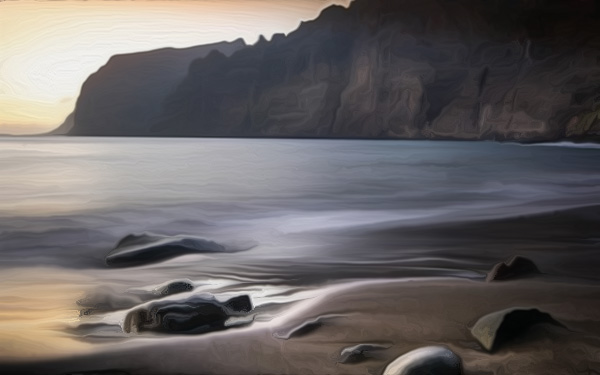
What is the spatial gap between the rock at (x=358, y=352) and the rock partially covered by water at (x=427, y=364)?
0.18m

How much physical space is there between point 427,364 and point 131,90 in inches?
516

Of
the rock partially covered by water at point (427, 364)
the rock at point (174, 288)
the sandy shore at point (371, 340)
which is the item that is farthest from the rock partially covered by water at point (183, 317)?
the rock partially covered by water at point (427, 364)

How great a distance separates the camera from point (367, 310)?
8.75 feet

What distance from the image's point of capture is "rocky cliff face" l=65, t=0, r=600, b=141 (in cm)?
1246

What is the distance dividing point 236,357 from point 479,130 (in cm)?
2125

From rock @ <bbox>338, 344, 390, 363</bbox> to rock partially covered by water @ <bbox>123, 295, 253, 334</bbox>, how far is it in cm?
49

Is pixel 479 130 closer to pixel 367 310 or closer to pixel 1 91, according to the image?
pixel 1 91

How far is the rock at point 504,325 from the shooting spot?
2.22 meters

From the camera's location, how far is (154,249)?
3852mm

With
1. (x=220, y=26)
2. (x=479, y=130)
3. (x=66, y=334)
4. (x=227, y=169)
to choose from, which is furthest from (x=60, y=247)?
(x=479, y=130)

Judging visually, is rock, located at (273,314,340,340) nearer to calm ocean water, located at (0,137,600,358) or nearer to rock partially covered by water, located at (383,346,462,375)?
calm ocean water, located at (0,137,600,358)

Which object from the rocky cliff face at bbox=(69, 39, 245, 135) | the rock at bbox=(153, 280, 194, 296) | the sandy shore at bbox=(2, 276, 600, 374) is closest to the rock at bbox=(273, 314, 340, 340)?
the sandy shore at bbox=(2, 276, 600, 374)

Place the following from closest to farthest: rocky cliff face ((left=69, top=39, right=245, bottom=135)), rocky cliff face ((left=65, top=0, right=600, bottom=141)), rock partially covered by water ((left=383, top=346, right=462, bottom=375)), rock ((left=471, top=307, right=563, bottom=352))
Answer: rock partially covered by water ((left=383, top=346, right=462, bottom=375)) → rock ((left=471, top=307, right=563, bottom=352)) → rocky cliff face ((left=69, top=39, right=245, bottom=135)) → rocky cliff face ((left=65, top=0, right=600, bottom=141))

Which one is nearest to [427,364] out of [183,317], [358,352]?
[358,352]
